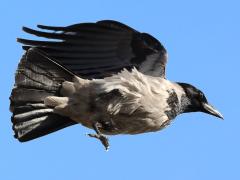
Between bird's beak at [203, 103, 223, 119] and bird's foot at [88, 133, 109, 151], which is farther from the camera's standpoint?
bird's beak at [203, 103, 223, 119]

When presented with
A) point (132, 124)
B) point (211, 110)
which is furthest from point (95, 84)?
point (211, 110)

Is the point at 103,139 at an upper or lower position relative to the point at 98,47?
lower

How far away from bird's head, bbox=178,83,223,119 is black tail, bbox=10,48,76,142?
77.4 inches

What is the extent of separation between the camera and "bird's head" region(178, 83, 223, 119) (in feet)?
46.4

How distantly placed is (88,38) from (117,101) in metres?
1.33

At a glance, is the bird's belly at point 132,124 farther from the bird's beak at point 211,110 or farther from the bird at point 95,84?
the bird's beak at point 211,110

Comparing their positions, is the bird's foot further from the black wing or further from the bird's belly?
the black wing

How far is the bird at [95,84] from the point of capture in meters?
13.0

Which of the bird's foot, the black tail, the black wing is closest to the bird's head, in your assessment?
the black wing

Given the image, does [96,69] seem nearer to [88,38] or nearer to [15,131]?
[88,38]

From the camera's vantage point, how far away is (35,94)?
13.4m

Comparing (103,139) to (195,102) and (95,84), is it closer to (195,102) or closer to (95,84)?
(95,84)

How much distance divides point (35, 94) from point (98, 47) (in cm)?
127

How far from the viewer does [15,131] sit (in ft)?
44.6
